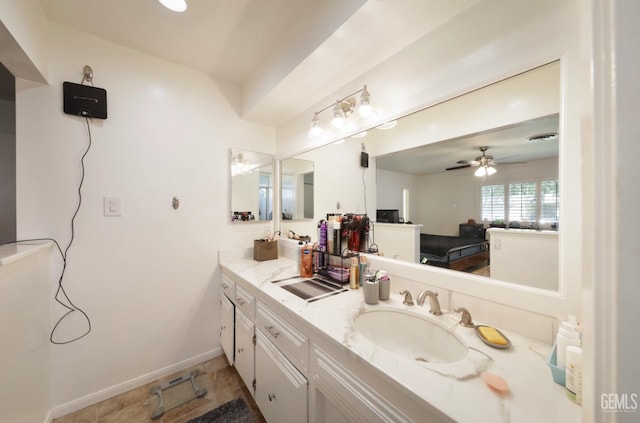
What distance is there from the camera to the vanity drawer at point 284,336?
0.95 metres

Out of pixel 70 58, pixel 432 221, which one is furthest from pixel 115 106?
pixel 432 221

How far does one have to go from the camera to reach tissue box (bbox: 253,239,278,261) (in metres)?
1.94

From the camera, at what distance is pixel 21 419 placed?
3.36 ft

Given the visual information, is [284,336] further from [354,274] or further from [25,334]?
[25,334]

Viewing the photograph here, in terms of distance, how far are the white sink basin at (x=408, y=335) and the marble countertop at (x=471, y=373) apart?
3 centimetres

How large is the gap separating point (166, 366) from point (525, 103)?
8.79ft

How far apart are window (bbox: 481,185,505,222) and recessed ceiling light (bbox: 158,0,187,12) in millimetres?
1764

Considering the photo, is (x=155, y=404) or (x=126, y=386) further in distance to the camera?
(x=126, y=386)

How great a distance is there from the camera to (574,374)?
53 centimetres

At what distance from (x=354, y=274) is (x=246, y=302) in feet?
2.40

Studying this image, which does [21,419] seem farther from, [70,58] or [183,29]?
[183,29]

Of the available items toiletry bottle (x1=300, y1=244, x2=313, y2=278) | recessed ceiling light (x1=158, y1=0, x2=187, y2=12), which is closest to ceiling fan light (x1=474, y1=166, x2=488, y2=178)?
toiletry bottle (x1=300, y1=244, x2=313, y2=278)

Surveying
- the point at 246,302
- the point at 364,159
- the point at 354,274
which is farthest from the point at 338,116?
the point at 246,302

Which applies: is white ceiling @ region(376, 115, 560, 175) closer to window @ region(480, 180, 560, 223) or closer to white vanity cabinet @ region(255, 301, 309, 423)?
window @ region(480, 180, 560, 223)
